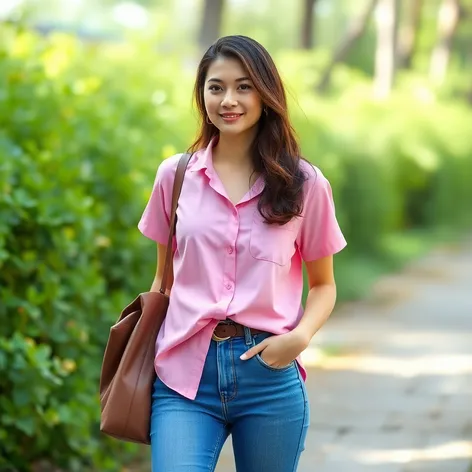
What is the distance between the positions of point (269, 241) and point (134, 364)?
1.64 ft

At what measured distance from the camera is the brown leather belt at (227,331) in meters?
3.04

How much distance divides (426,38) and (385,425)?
43138mm

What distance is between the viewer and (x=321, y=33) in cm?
5838

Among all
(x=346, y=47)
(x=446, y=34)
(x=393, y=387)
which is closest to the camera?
(x=393, y=387)

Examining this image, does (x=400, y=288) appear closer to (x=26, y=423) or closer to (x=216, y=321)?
(x=26, y=423)

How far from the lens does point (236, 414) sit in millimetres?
3057

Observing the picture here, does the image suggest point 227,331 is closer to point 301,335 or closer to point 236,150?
point 301,335

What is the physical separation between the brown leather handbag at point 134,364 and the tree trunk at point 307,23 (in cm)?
1770

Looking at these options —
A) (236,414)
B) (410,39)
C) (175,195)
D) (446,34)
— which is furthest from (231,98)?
(446,34)

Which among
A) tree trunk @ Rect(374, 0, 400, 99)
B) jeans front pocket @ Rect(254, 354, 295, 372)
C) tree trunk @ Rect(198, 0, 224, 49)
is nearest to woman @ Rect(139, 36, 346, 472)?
jeans front pocket @ Rect(254, 354, 295, 372)

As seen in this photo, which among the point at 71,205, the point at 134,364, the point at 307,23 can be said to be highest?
the point at 307,23

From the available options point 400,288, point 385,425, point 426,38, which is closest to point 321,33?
point 426,38

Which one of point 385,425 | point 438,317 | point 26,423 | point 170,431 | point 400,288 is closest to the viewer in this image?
point 170,431

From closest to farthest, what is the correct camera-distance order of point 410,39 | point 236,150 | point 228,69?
1. point 228,69
2. point 236,150
3. point 410,39
